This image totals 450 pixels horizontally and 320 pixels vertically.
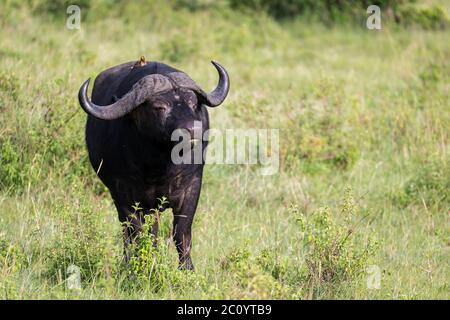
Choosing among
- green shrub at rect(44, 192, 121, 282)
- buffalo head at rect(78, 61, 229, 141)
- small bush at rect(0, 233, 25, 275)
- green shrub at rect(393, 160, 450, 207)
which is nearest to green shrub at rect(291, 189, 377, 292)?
buffalo head at rect(78, 61, 229, 141)

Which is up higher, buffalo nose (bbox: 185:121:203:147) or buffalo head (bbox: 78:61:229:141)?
buffalo head (bbox: 78:61:229:141)

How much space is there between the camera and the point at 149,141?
5.86 meters

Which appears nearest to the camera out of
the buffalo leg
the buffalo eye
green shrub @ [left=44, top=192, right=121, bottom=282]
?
green shrub @ [left=44, top=192, right=121, bottom=282]

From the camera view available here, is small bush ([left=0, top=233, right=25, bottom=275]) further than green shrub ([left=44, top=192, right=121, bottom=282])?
No

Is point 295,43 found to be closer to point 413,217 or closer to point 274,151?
point 274,151

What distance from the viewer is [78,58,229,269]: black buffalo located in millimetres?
5695

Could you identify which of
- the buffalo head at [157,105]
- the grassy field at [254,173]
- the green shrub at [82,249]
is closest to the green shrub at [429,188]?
the grassy field at [254,173]

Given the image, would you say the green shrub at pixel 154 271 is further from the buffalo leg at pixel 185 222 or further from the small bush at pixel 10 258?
the small bush at pixel 10 258

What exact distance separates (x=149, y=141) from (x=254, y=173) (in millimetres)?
2408

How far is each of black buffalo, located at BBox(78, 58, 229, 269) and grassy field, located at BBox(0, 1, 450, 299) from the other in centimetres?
21

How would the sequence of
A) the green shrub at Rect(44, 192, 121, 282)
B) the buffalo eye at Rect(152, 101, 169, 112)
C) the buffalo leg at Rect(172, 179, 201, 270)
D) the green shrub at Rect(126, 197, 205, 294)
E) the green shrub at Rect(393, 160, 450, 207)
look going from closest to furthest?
the green shrub at Rect(126, 197, 205, 294), the green shrub at Rect(44, 192, 121, 282), the buffalo eye at Rect(152, 101, 169, 112), the buffalo leg at Rect(172, 179, 201, 270), the green shrub at Rect(393, 160, 450, 207)

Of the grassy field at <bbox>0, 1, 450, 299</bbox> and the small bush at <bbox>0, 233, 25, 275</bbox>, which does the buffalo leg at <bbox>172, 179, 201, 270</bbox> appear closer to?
the grassy field at <bbox>0, 1, 450, 299</bbox>
